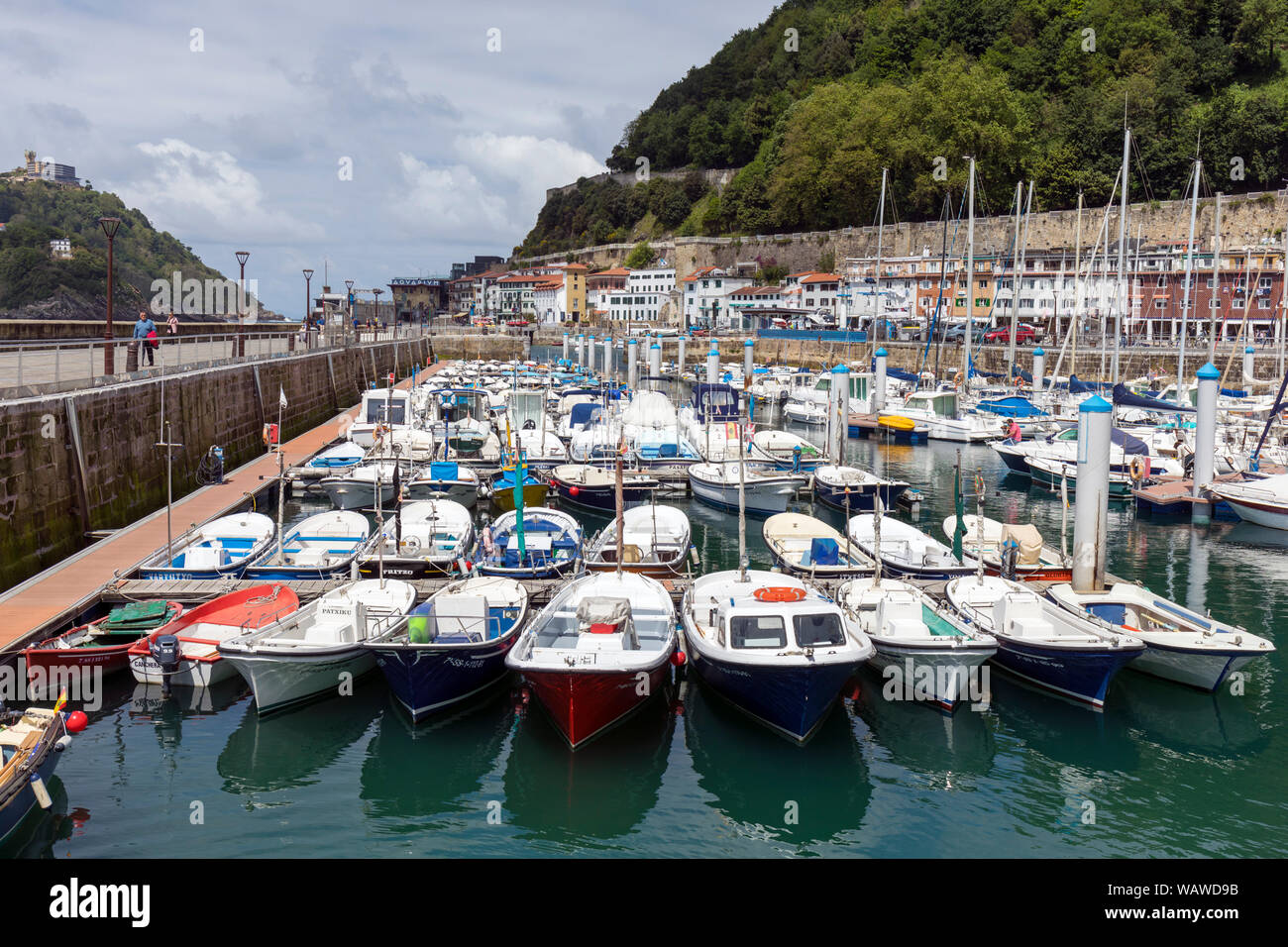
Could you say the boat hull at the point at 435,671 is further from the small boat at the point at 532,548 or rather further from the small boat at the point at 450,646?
the small boat at the point at 532,548

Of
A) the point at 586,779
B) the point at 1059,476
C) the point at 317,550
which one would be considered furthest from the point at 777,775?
the point at 1059,476

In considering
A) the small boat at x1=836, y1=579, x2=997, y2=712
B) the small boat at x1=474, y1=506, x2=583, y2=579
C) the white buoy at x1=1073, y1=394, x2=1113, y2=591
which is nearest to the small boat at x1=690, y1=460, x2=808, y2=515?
the small boat at x1=474, y1=506, x2=583, y2=579

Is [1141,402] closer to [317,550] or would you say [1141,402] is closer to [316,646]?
[317,550]

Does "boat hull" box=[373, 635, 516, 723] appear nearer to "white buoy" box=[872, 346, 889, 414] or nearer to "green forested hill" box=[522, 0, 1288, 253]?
"white buoy" box=[872, 346, 889, 414]

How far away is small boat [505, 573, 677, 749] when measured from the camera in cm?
1490

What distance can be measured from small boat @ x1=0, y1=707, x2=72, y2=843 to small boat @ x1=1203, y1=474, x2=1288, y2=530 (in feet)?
105

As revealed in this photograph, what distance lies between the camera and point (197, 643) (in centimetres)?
1714

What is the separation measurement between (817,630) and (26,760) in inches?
429

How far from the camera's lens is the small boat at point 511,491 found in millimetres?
30812

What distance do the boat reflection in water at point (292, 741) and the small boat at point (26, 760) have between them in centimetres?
237

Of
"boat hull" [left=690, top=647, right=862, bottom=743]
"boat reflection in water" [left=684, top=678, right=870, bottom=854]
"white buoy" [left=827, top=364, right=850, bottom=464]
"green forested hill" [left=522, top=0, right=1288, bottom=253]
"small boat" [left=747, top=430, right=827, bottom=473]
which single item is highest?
"green forested hill" [left=522, top=0, right=1288, bottom=253]

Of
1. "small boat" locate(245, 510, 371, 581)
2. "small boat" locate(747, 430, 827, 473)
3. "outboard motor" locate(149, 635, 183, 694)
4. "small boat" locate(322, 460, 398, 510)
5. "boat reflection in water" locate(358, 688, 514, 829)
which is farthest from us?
"small boat" locate(747, 430, 827, 473)

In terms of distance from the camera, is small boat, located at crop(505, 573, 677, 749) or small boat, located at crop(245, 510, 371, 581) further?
small boat, located at crop(245, 510, 371, 581)

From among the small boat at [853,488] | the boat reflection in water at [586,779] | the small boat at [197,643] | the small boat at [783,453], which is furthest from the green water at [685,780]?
the small boat at [783,453]
